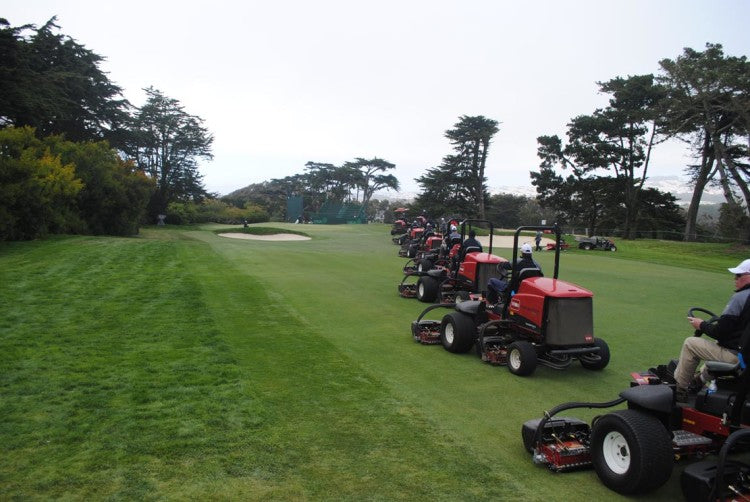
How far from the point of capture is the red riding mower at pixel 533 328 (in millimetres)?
6738

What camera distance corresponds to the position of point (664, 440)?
3812 millimetres

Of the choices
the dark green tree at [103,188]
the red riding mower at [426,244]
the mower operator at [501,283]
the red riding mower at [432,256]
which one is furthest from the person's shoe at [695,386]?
the dark green tree at [103,188]

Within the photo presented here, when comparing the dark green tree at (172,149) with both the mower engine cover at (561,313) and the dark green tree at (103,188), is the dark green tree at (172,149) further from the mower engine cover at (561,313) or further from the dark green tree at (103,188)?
the mower engine cover at (561,313)

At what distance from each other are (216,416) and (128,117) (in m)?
45.0

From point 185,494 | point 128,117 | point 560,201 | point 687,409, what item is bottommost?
point 185,494

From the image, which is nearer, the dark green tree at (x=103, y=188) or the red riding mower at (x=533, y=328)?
the red riding mower at (x=533, y=328)

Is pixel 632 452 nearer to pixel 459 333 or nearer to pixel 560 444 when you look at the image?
pixel 560 444

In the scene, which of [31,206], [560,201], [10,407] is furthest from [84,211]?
[560,201]

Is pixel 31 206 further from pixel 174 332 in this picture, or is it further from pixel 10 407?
pixel 10 407

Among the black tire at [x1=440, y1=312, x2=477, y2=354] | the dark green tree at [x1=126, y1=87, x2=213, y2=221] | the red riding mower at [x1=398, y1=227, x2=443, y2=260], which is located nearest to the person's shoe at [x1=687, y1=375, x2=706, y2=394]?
the black tire at [x1=440, y1=312, x2=477, y2=354]

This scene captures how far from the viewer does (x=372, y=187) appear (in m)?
78.4

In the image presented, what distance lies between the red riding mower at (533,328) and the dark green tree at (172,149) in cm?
5323

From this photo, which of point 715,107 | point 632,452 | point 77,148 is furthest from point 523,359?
point 715,107

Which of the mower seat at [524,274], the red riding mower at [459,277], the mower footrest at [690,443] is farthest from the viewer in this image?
the red riding mower at [459,277]
